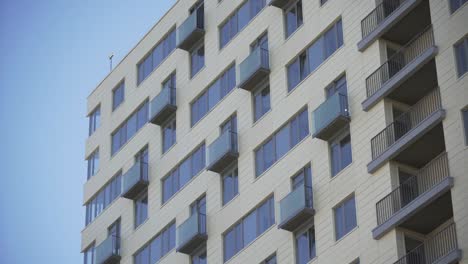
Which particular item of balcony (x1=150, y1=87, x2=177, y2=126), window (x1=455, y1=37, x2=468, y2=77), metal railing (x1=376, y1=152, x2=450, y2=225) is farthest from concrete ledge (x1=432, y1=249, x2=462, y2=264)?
balcony (x1=150, y1=87, x2=177, y2=126)

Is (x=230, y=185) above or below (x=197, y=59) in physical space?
below

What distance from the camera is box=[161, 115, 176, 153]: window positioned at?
85188 millimetres

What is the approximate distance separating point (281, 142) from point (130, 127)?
18992 mm

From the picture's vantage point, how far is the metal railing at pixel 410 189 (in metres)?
64.2

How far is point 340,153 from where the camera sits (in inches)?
2746

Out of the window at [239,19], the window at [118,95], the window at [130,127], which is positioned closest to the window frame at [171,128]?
the window at [130,127]

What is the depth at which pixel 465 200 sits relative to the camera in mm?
60438

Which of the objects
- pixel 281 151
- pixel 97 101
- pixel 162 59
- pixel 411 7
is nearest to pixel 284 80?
pixel 281 151

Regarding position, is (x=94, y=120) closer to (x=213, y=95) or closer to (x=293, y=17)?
(x=213, y=95)

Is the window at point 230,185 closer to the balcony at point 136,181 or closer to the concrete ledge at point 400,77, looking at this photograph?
the balcony at point 136,181

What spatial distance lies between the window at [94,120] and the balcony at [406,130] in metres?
32.9

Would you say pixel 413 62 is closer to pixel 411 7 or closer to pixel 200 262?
pixel 411 7

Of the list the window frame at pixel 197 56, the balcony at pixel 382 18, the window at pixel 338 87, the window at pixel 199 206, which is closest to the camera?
the balcony at pixel 382 18

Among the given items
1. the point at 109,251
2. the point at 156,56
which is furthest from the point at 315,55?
the point at 109,251
